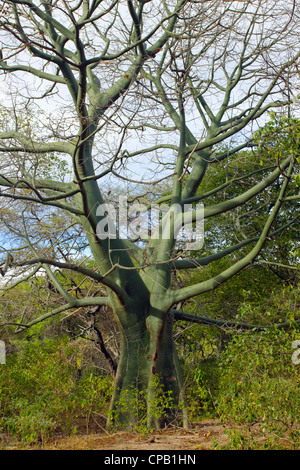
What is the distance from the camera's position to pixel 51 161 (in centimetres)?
953

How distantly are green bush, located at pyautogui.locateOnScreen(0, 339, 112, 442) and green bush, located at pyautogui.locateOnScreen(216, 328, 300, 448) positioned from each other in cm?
257

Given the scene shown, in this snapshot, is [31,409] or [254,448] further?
[31,409]

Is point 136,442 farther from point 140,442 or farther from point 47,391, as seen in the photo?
point 47,391

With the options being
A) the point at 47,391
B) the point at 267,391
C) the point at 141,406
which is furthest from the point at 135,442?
the point at 267,391

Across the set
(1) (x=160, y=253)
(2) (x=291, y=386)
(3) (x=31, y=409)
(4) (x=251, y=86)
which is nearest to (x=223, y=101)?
(4) (x=251, y=86)

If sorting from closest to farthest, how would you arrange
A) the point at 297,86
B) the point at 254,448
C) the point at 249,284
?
the point at 254,448 → the point at 297,86 → the point at 249,284

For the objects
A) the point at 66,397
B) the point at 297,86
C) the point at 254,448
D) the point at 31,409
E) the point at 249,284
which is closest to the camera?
the point at 254,448

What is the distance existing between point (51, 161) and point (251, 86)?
4.40 metres

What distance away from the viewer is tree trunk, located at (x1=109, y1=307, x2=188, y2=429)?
7.72 metres

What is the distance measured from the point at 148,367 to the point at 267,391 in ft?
10.7

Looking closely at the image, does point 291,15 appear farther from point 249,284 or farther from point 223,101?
point 249,284

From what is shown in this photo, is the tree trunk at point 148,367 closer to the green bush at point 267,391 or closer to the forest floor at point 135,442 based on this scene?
the forest floor at point 135,442

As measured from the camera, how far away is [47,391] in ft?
22.1

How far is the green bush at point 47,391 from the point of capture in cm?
657
